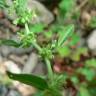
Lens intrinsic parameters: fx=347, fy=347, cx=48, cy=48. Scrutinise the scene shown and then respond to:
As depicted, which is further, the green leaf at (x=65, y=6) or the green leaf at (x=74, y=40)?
the green leaf at (x=65, y=6)

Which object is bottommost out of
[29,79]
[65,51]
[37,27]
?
[65,51]

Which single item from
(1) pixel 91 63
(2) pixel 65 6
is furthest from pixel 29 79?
(2) pixel 65 6

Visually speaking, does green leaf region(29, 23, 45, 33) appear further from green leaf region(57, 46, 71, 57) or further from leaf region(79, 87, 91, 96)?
leaf region(79, 87, 91, 96)

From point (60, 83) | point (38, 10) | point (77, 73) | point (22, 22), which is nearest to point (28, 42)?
point (22, 22)

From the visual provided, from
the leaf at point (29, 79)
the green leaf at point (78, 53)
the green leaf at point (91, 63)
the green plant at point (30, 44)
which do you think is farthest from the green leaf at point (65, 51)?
the leaf at point (29, 79)

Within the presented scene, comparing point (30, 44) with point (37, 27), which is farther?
point (37, 27)

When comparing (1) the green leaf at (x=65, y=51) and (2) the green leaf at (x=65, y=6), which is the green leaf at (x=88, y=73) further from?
(2) the green leaf at (x=65, y=6)

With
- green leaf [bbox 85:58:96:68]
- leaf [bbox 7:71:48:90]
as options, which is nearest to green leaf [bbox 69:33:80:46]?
green leaf [bbox 85:58:96:68]

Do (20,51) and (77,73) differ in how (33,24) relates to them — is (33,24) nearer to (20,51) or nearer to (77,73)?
(20,51)

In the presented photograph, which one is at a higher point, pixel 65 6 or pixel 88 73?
pixel 65 6

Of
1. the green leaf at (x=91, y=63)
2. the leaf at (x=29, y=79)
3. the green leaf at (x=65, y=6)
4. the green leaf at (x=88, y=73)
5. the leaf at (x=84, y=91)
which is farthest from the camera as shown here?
the green leaf at (x=65, y=6)

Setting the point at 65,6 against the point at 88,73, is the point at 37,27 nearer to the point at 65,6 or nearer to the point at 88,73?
the point at 65,6
